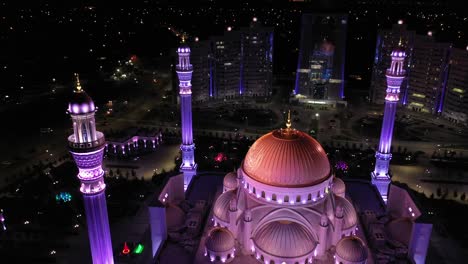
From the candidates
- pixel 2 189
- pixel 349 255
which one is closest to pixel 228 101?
pixel 2 189

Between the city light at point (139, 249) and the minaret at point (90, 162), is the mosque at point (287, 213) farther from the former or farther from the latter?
the city light at point (139, 249)

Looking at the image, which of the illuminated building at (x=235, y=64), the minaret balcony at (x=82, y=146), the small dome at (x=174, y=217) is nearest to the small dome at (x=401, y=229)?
the small dome at (x=174, y=217)

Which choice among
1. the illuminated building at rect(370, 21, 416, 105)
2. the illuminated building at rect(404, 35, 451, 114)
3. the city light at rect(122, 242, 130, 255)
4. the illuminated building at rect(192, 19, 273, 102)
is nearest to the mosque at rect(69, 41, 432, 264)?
the city light at rect(122, 242, 130, 255)

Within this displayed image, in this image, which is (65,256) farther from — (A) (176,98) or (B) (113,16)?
(B) (113,16)

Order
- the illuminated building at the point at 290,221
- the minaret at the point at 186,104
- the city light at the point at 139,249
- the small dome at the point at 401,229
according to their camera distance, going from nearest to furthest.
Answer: the illuminated building at the point at 290,221, the small dome at the point at 401,229, the city light at the point at 139,249, the minaret at the point at 186,104

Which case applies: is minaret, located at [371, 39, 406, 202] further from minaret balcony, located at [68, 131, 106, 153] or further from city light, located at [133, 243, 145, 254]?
minaret balcony, located at [68, 131, 106, 153]

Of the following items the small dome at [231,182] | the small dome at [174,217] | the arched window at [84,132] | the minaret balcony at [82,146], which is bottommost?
the small dome at [174,217]

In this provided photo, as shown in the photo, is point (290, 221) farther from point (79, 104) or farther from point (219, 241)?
point (79, 104)
